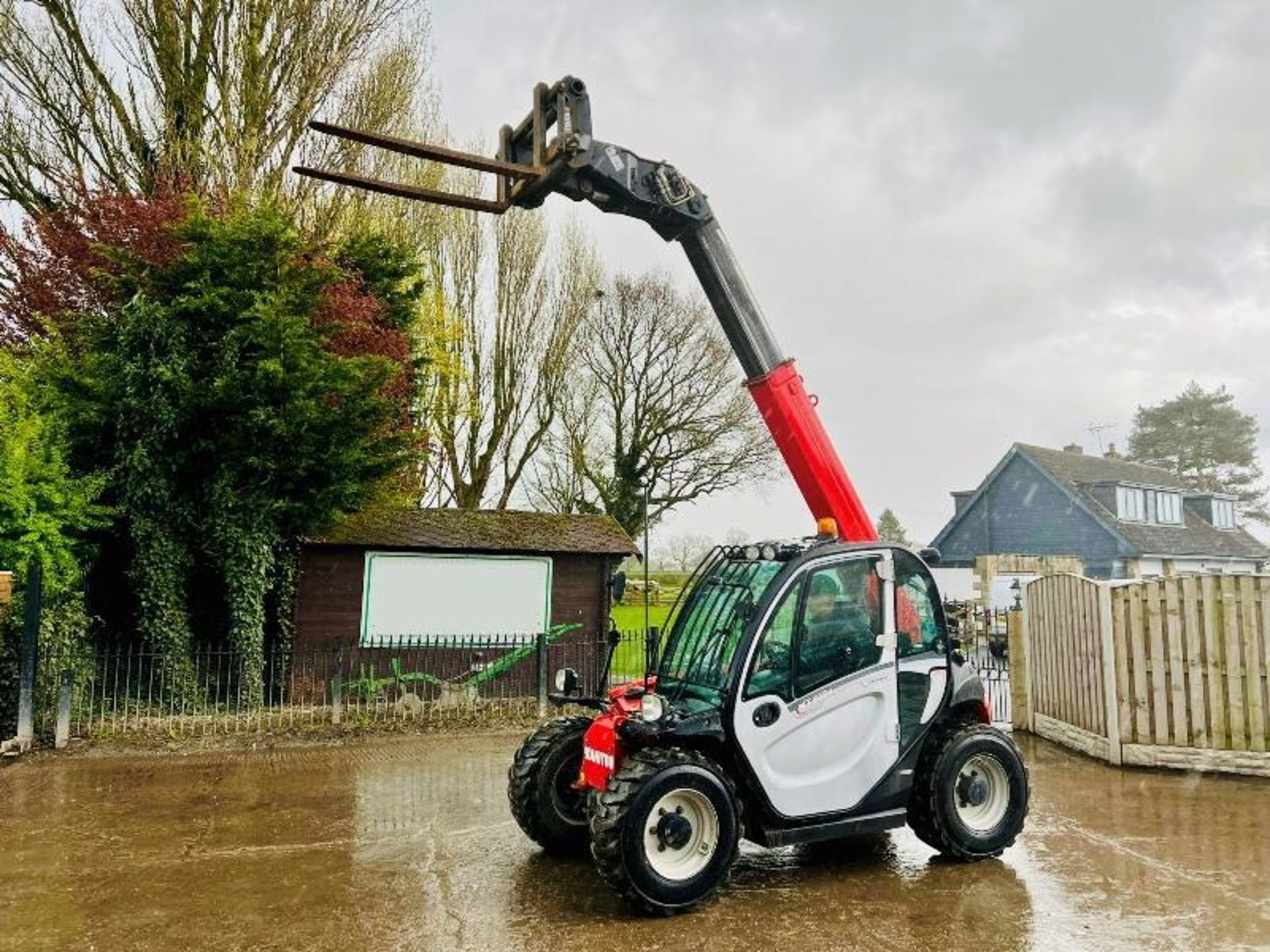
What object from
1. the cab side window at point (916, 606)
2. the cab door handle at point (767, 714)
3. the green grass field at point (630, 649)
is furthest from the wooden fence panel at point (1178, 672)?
the cab door handle at point (767, 714)

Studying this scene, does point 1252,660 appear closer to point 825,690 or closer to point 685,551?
point 825,690

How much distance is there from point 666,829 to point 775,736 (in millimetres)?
830

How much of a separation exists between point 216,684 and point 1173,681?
1065cm

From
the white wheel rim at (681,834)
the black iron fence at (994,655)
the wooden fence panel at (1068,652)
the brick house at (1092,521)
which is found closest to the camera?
the white wheel rim at (681,834)

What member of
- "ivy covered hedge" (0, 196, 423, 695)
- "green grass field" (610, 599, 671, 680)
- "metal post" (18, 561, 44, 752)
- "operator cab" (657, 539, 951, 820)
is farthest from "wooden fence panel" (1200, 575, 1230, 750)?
"metal post" (18, 561, 44, 752)

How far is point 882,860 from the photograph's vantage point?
5504 mm

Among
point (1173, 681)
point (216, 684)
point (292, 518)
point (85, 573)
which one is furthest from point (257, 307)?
point (1173, 681)

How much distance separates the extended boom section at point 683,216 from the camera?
7055 millimetres

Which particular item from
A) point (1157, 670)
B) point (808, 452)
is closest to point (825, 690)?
point (808, 452)

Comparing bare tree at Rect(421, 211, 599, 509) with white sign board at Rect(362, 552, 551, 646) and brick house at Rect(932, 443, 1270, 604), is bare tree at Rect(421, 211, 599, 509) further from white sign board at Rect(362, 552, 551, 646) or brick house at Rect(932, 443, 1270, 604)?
brick house at Rect(932, 443, 1270, 604)

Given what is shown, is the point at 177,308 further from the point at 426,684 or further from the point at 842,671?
the point at 842,671

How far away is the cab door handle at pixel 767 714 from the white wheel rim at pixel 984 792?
4.81ft

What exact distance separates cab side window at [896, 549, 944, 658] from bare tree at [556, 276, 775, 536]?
19145mm

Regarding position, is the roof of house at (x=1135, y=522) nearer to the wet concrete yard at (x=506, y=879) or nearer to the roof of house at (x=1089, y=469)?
the roof of house at (x=1089, y=469)
